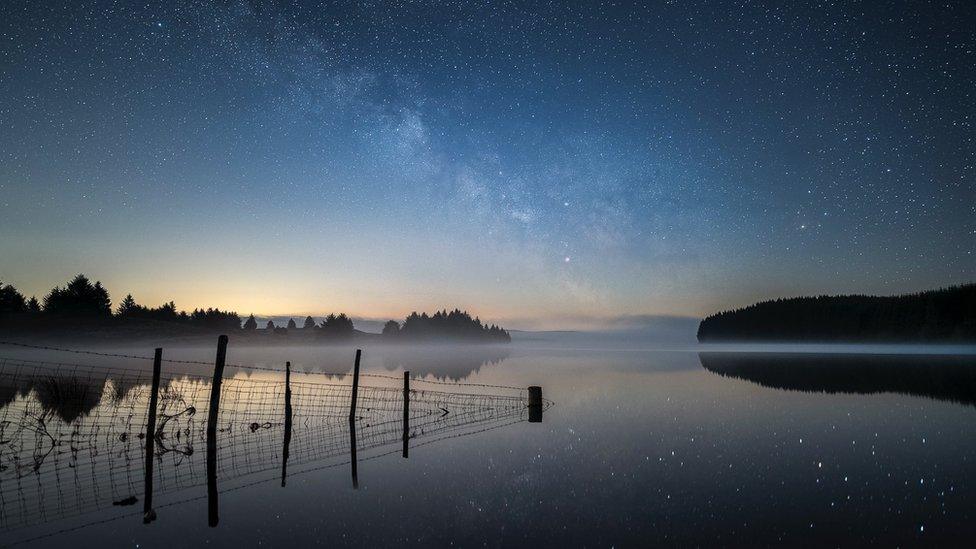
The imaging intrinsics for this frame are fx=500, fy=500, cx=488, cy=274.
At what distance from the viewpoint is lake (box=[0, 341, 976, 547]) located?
35.6 ft

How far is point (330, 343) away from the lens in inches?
7672

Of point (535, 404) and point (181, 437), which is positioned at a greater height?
point (535, 404)

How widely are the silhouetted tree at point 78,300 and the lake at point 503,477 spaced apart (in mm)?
109542

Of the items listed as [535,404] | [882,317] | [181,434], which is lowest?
[181,434]

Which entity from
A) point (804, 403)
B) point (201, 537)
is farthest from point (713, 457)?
point (804, 403)

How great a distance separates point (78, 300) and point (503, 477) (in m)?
141

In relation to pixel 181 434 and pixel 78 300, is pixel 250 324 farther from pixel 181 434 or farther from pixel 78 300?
pixel 181 434

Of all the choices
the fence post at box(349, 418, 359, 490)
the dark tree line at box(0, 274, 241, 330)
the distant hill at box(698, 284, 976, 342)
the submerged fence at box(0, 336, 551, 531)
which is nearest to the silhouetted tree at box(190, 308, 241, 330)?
the dark tree line at box(0, 274, 241, 330)

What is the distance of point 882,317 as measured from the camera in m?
161

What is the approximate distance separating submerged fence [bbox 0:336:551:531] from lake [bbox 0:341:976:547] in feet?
0.39

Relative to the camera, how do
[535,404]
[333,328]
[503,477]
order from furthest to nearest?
[333,328] → [535,404] → [503,477]

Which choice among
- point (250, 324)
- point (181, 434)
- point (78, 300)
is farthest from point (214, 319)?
point (181, 434)

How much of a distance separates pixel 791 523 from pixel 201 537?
13.0 metres

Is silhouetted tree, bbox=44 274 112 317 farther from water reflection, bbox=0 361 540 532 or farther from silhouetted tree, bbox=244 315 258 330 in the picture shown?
water reflection, bbox=0 361 540 532
